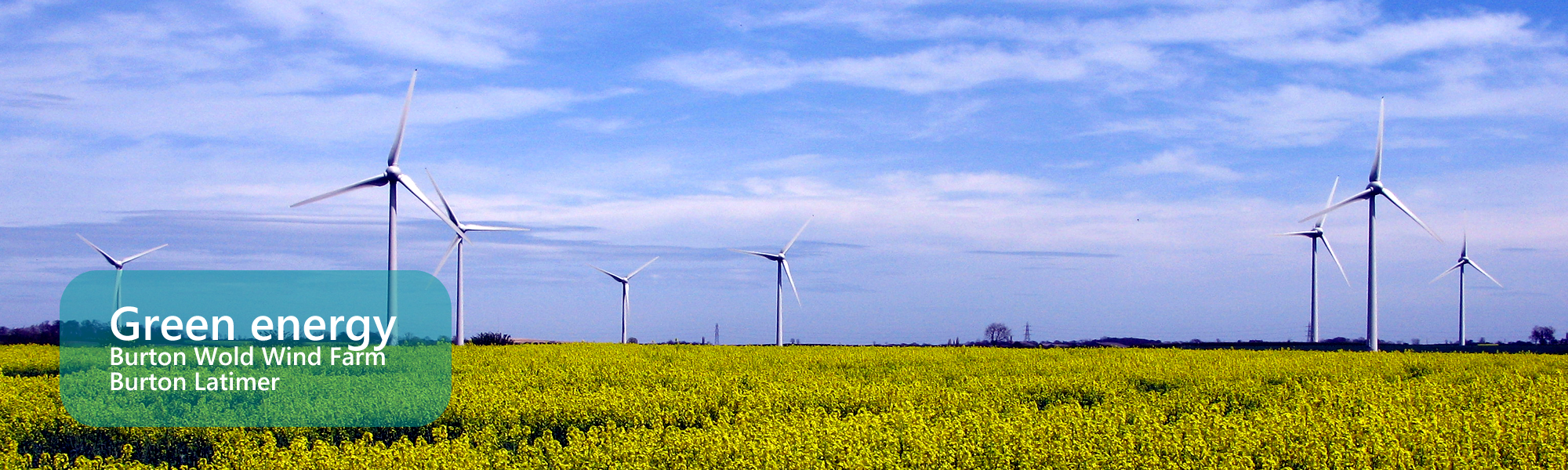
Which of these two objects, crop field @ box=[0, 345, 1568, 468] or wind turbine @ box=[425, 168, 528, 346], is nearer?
crop field @ box=[0, 345, 1568, 468]

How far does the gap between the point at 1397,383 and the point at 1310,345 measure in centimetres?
4368

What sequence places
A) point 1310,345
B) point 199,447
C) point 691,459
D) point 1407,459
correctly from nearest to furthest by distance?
1. point 1407,459
2. point 691,459
3. point 199,447
4. point 1310,345

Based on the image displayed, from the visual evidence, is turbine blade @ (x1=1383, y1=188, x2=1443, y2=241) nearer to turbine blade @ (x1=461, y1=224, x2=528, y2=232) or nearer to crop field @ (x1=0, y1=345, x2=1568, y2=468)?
crop field @ (x1=0, y1=345, x2=1568, y2=468)

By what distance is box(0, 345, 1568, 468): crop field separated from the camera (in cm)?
1376

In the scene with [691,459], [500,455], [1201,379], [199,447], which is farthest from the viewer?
[1201,379]

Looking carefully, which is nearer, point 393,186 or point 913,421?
point 913,421

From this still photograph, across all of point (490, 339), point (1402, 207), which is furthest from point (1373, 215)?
point (490, 339)

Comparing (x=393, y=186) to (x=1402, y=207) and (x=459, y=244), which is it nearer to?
(x=459, y=244)

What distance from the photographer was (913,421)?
53.8 ft

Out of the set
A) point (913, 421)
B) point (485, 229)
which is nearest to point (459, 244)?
point (485, 229)

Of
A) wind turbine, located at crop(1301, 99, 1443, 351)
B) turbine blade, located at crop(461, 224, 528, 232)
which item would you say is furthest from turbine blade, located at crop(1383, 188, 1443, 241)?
turbine blade, located at crop(461, 224, 528, 232)

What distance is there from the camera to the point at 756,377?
89.6 ft

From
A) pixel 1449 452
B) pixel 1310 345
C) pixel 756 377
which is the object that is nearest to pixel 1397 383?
pixel 1449 452

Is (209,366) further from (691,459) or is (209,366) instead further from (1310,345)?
(1310,345)
